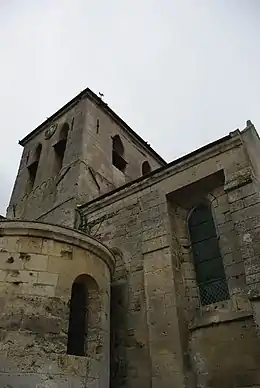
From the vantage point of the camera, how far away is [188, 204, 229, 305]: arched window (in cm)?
671

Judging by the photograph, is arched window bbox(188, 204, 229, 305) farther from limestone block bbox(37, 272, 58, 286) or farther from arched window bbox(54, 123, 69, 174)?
arched window bbox(54, 123, 69, 174)

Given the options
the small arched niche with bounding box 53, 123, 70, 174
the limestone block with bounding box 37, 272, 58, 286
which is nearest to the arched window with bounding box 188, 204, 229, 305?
the limestone block with bounding box 37, 272, 58, 286

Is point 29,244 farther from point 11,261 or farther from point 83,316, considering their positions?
point 83,316

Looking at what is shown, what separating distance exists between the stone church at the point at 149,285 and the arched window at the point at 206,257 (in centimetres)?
2

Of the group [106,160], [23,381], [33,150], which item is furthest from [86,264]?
[33,150]

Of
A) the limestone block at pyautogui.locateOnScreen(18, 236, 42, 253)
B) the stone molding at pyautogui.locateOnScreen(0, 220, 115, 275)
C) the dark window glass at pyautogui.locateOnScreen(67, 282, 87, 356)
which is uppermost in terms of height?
the stone molding at pyautogui.locateOnScreen(0, 220, 115, 275)

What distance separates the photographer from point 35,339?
17.4 ft

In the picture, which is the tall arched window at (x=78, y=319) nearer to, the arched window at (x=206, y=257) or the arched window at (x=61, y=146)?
A: the arched window at (x=206, y=257)

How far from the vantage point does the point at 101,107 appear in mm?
13953

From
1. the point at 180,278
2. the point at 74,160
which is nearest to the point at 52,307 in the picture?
the point at 180,278

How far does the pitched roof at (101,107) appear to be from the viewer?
1378 cm

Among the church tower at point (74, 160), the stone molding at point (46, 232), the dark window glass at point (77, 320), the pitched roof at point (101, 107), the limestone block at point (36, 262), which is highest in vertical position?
the pitched roof at point (101, 107)

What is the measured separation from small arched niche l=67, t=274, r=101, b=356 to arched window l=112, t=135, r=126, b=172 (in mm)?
7174

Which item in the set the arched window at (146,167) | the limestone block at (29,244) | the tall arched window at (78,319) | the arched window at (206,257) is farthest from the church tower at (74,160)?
the arched window at (206,257)
